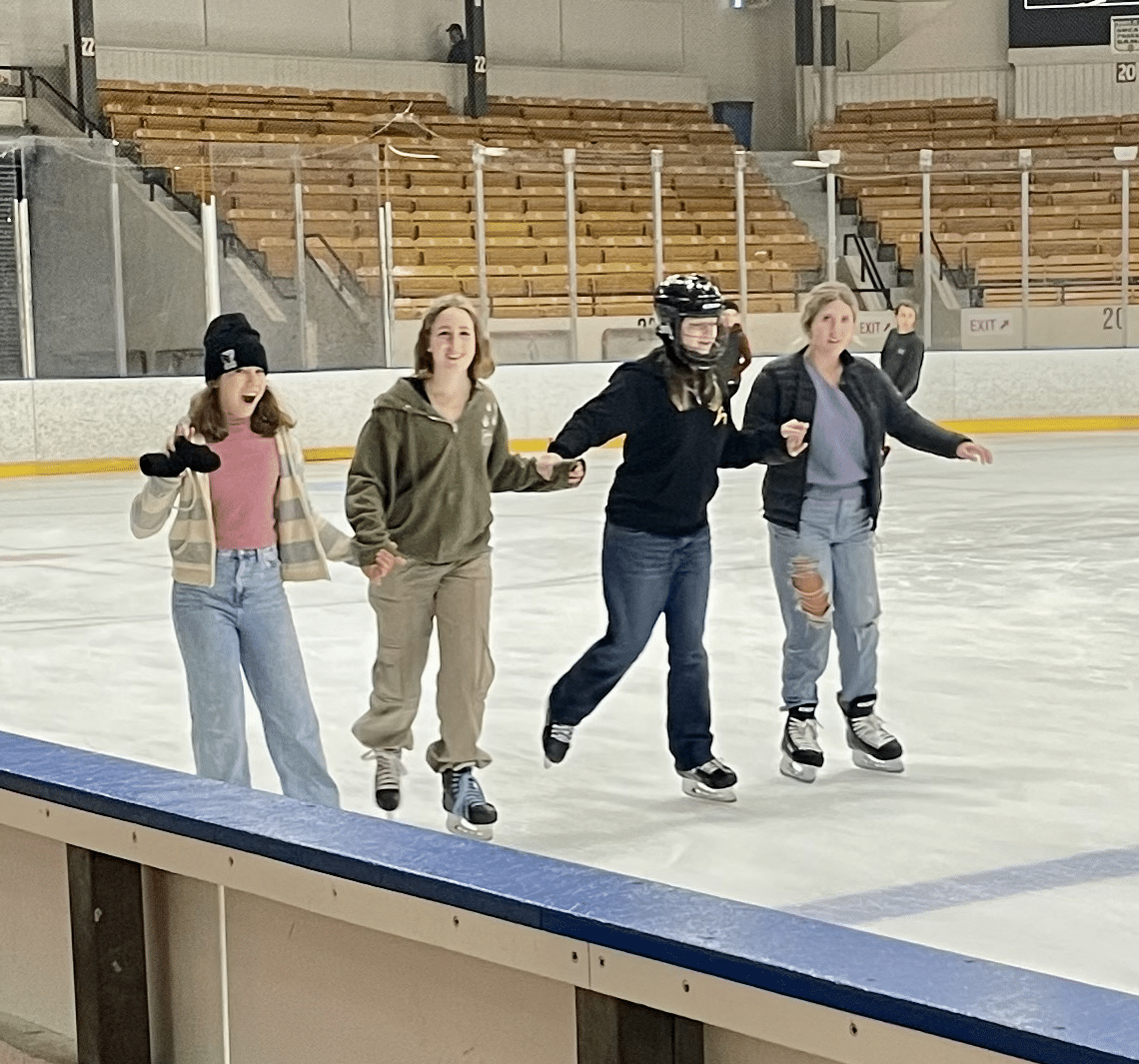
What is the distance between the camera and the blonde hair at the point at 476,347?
14.4 feet

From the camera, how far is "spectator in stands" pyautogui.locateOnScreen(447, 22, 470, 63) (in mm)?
22234

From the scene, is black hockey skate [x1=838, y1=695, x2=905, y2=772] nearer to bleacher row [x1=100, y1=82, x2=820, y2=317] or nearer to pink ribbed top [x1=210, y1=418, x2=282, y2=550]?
pink ribbed top [x1=210, y1=418, x2=282, y2=550]

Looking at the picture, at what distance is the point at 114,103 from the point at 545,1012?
19.0m

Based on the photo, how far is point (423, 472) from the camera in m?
4.40

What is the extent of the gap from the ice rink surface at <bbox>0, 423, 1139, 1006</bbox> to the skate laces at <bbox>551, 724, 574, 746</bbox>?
111 mm

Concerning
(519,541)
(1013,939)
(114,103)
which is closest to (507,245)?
(519,541)

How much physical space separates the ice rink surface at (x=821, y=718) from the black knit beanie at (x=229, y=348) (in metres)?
1.16

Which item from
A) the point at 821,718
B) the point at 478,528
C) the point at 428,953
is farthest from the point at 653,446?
the point at 428,953

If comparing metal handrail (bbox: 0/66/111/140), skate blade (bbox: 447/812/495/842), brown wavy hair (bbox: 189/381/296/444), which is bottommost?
skate blade (bbox: 447/812/495/842)

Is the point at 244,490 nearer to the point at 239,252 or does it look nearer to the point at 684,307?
the point at 684,307

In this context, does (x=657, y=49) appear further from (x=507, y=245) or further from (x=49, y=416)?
(x=49, y=416)

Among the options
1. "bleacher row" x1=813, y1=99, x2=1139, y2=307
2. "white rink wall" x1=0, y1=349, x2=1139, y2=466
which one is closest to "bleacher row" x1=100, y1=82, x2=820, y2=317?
"white rink wall" x1=0, y1=349, x2=1139, y2=466

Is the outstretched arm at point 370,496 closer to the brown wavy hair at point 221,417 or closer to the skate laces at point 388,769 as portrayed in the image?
the brown wavy hair at point 221,417

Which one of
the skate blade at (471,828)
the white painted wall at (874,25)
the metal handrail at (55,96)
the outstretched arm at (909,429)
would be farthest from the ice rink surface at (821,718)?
the white painted wall at (874,25)
